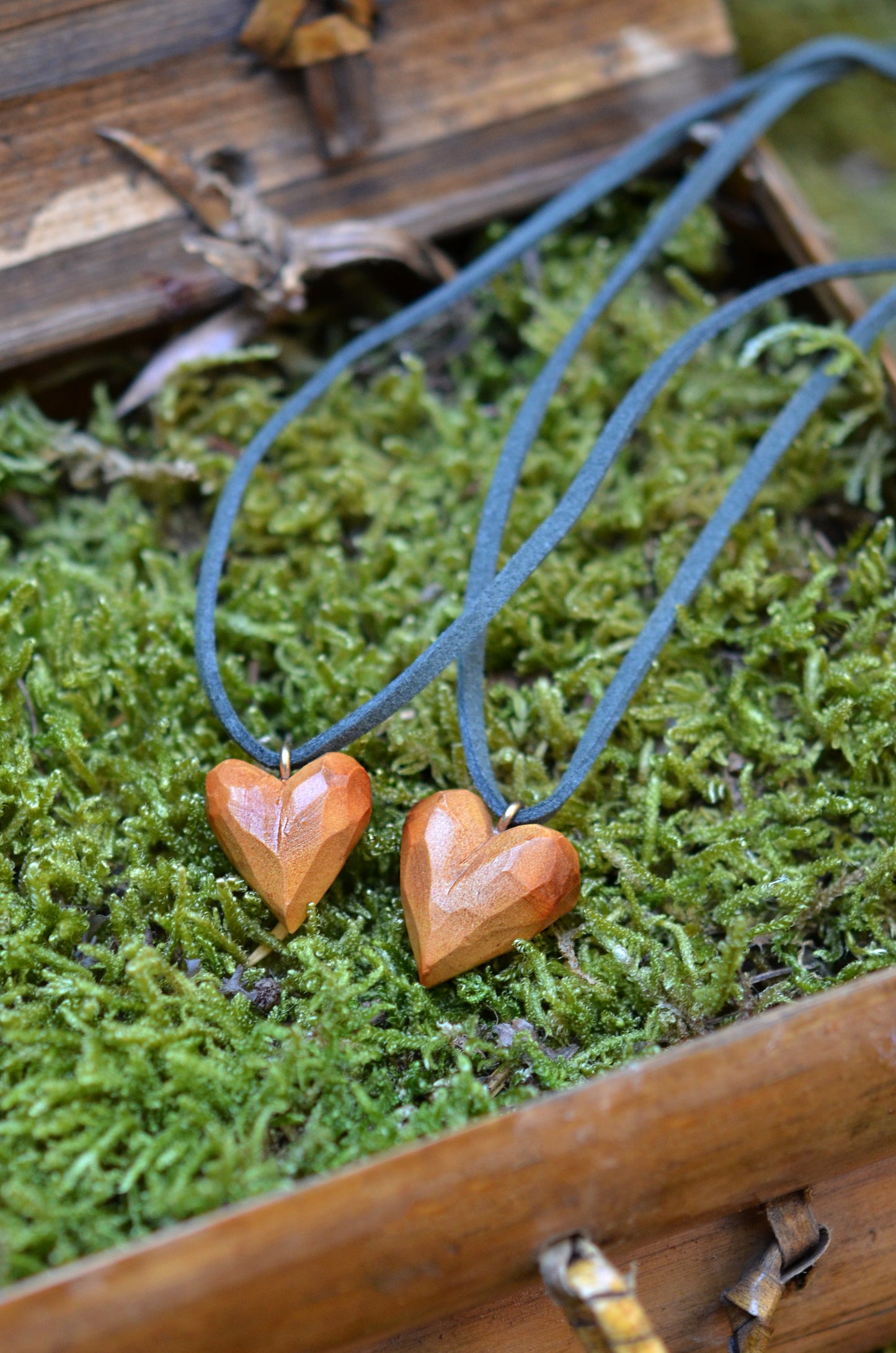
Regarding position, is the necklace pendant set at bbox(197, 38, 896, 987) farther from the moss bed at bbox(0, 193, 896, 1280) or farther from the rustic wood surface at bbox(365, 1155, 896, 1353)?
the rustic wood surface at bbox(365, 1155, 896, 1353)

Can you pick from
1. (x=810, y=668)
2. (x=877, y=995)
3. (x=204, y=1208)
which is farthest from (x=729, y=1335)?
(x=810, y=668)

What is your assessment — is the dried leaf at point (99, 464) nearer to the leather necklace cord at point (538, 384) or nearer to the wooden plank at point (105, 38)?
the leather necklace cord at point (538, 384)

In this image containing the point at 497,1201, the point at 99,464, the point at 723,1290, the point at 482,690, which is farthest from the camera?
the point at 99,464

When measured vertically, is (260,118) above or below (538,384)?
above

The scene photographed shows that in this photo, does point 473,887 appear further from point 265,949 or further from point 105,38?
point 105,38

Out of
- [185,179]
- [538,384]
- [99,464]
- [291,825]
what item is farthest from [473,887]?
[185,179]

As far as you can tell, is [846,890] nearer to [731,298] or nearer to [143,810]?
[143,810]
